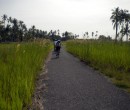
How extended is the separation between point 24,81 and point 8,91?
924 mm

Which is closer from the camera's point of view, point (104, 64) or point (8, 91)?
point (8, 91)

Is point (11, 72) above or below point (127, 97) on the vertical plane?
above

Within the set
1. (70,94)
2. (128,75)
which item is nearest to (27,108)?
(70,94)

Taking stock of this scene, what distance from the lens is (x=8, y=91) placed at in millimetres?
5426

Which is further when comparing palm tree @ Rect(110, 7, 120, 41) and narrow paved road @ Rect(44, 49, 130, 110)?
palm tree @ Rect(110, 7, 120, 41)

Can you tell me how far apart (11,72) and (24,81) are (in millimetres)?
418

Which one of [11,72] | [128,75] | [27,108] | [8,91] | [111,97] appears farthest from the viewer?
[128,75]

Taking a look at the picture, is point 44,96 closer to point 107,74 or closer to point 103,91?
point 103,91

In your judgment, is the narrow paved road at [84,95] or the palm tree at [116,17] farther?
the palm tree at [116,17]

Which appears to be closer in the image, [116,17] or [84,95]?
[84,95]

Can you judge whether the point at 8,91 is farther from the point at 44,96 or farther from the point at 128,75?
the point at 128,75

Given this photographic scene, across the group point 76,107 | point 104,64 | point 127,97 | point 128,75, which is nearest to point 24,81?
point 76,107

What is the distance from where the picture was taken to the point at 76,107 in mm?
6262

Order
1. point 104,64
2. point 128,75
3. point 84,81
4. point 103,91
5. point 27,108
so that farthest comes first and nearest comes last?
point 104,64
point 128,75
point 84,81
point 103,91
point 27,108
